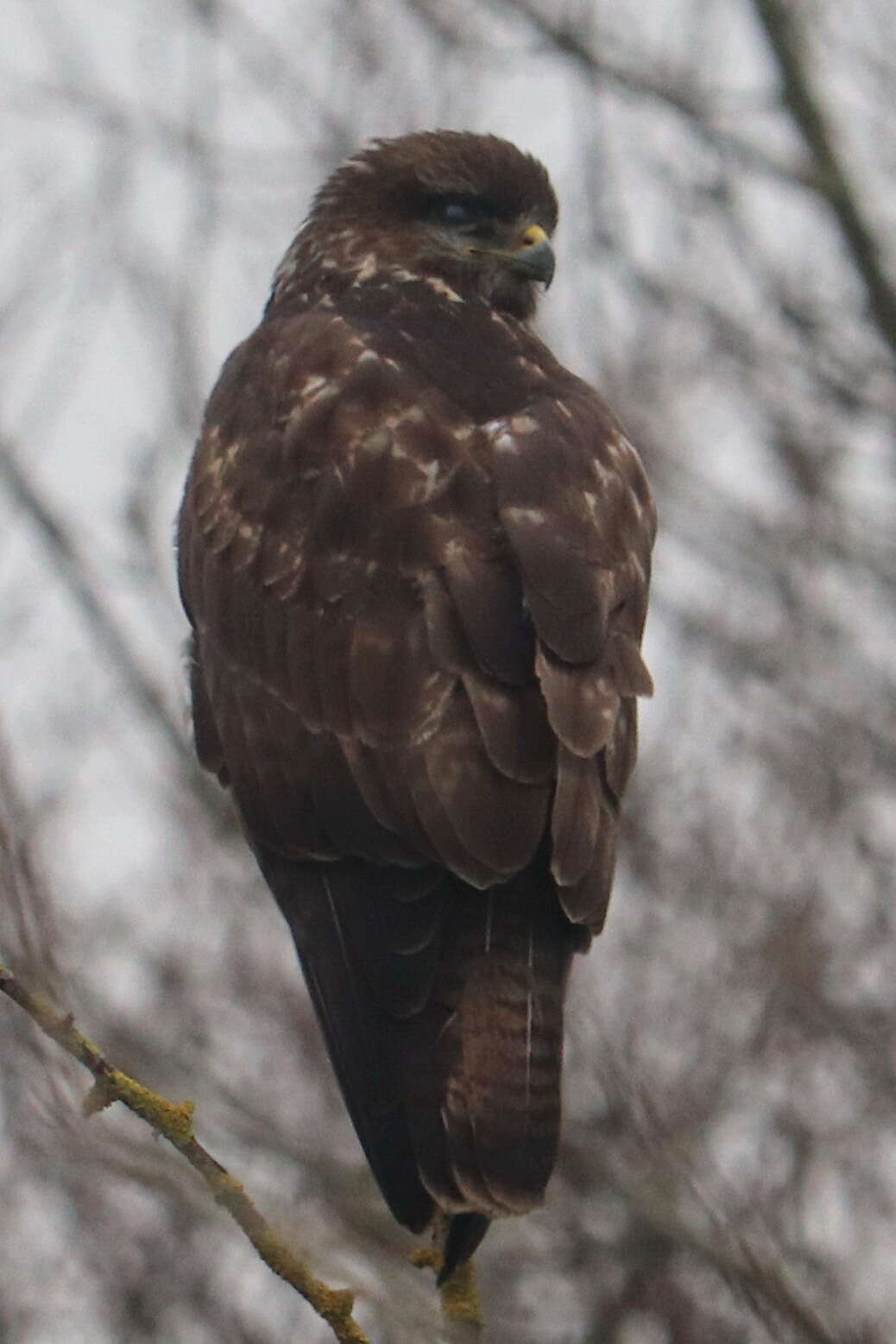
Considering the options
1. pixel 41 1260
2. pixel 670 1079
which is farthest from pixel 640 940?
pixel 41 1260

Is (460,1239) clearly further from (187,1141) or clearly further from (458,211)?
(458,211)

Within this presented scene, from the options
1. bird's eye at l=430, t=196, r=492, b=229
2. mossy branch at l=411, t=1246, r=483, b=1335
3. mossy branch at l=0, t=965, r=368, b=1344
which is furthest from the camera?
bird's eye at l=430, t=196, r=492, b=229

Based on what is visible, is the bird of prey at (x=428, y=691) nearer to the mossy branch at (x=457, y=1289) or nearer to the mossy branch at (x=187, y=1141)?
the mossy branch at (x=457, y=1289)

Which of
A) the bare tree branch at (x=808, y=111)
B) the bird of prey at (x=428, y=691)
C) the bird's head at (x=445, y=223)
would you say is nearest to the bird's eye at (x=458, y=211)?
the bird's head at (x=445, y=223)

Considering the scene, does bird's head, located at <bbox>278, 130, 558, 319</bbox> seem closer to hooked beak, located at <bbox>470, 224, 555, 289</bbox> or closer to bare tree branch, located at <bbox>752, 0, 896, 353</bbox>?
hooked beak, located at <bbox>470, 224, 555, 289</bbox>

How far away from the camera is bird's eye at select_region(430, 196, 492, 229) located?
6312mm

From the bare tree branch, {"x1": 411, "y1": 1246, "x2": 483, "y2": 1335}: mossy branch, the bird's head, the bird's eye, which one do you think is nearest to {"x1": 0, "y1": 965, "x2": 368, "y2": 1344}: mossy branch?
{"x1": 411, "y1": 1246, "x2": 483, "y2": 1335}: mossy branch

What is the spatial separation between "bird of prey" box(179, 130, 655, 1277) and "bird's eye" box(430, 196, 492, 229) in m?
0.49

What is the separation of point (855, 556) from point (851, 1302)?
2757mm

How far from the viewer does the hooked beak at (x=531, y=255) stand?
6.19m

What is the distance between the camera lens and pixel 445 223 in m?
6.39

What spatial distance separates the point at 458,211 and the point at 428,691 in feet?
5.79

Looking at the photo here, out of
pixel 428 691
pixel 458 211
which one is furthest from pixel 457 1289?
pixel 458 211

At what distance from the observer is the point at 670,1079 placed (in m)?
9.58
